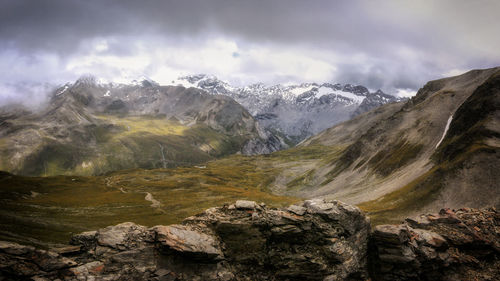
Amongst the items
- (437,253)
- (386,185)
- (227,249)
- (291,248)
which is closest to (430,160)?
(386,185)

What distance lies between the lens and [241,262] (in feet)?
91.5

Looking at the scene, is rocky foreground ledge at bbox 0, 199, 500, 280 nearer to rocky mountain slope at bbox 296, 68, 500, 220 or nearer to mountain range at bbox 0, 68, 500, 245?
mountain range at bbox 0, 68, 500, 245

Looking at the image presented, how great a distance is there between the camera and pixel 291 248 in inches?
1151

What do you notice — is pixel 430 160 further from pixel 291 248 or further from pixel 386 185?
pixel 291 248

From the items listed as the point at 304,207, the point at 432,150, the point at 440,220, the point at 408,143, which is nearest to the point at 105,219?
the point at 304,207

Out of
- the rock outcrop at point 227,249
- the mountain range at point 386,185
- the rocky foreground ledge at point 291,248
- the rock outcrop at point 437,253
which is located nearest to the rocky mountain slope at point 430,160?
the mountain range at point 386,185

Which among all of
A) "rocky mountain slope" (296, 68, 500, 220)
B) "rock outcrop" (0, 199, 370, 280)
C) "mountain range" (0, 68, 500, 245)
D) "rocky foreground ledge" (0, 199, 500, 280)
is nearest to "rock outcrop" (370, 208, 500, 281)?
"rocky foreground ledge" (0, 199, 500, 280)

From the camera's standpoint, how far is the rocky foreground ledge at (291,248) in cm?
2452

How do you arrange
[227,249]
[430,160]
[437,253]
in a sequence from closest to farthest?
[227,249] → [437,253] → [430,160]

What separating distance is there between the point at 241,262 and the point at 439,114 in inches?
5274

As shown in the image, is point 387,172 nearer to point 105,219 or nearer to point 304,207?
point 304,207

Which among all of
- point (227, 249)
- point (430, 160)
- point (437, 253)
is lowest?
point (437, 253)

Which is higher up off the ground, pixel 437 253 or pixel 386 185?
pixel 437 253

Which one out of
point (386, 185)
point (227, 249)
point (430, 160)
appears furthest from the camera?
point (386, 185)
